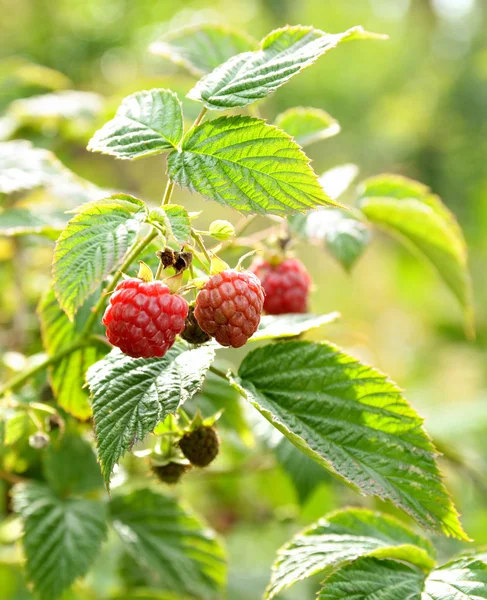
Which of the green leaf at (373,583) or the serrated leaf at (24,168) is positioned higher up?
the serrated leaf at (24,168)

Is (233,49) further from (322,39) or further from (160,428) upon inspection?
(160,428)

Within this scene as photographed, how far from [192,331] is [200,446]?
0.15 m

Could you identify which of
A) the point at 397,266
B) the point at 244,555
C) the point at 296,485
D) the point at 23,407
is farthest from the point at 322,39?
the point at 397,266

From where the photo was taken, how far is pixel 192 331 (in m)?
0.73

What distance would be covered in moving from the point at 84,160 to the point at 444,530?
226cm

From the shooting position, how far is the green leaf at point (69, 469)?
3.60ft

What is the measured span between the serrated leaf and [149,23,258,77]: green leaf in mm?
251

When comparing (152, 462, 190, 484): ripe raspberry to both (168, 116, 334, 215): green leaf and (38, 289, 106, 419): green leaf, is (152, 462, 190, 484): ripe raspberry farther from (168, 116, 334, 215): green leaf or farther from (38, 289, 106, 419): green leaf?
(168, 116, 334, 215): green leaf

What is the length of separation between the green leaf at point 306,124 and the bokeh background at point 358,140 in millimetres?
476

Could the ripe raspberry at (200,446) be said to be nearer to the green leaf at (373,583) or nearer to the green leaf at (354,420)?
the green leaf at (354,420)

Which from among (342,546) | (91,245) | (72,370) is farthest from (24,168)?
(342,546)

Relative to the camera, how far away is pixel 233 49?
1157 mm

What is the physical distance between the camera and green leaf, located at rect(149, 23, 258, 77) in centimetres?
113

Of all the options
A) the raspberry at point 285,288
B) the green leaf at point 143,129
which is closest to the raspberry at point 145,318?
the green leaf at point 143,129
